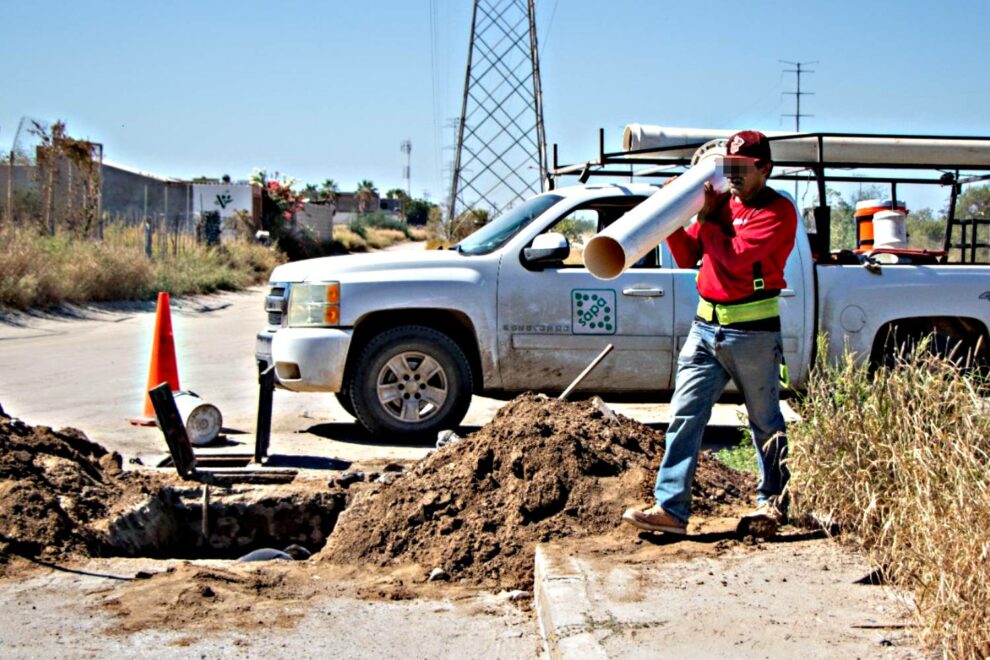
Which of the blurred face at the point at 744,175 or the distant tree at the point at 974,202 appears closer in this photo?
the blurred face at the point at 744,175

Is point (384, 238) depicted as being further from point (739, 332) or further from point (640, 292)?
point (739, 332)

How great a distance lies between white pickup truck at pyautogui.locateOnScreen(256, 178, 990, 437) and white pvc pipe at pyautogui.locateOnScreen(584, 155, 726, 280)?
3.53 metres

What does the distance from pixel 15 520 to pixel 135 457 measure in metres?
2.36

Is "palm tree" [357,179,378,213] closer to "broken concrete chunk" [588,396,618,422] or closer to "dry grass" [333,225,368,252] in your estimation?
"dry grass" [333,225,368,252]

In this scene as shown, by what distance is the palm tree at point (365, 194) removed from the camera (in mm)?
121000

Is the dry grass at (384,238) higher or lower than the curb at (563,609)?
higher

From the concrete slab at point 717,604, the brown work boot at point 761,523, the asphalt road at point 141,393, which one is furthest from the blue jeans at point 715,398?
the asphalt road at point 141,393

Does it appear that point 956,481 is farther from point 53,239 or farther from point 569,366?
point 53,239

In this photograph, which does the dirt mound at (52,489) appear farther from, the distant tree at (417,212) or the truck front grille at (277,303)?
the distant tree at (417,212)

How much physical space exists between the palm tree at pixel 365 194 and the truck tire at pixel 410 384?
10547 centimetres

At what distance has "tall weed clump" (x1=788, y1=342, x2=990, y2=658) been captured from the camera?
147 inches

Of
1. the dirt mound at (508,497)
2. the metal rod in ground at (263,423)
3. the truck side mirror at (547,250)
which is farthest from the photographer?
the truck side mirror at (547,250)

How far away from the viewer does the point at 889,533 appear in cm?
475

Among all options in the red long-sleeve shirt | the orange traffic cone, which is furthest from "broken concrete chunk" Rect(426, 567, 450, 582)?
the orange traffic cone
